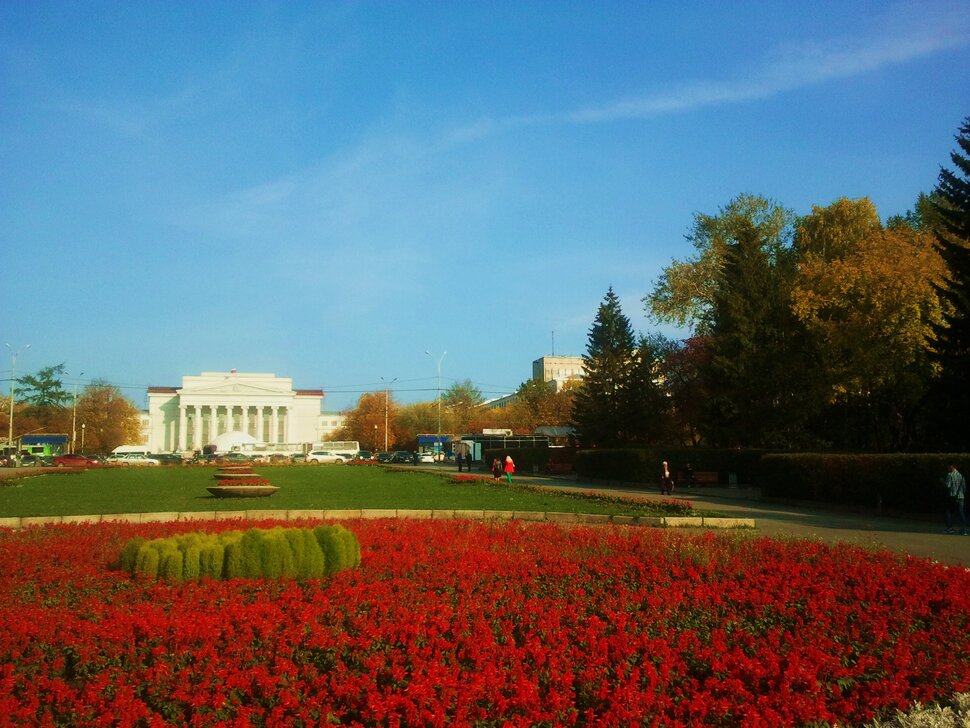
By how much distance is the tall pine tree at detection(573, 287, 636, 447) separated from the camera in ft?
170

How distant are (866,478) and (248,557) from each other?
18449 mm

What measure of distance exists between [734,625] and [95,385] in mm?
106901

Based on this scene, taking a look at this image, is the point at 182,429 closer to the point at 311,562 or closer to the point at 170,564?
the point at 170,564

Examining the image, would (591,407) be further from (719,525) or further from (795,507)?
(719,525)

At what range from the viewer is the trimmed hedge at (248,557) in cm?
923

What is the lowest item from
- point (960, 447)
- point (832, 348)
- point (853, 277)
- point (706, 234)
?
point (960, 447)

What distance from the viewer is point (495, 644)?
650cm

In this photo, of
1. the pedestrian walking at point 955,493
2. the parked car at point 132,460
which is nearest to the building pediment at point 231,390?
the parked car at point 132,460

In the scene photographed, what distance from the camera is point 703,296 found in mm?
48062

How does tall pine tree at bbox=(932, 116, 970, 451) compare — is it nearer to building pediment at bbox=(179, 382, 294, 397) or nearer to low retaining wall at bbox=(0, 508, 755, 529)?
low retaining wall at bbox=(0, 508, 755, 529)

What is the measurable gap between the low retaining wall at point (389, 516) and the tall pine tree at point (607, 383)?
111ft

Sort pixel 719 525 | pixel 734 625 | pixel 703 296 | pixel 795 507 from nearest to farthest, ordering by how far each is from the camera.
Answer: pixel 734 625 → pixel 719 525 → pixel 795 507 → pixel 703 296

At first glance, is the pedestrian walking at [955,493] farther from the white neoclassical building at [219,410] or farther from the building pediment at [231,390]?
the building pediment at [231,390]

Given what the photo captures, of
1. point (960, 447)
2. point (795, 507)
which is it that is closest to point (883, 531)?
point (795, 507)
